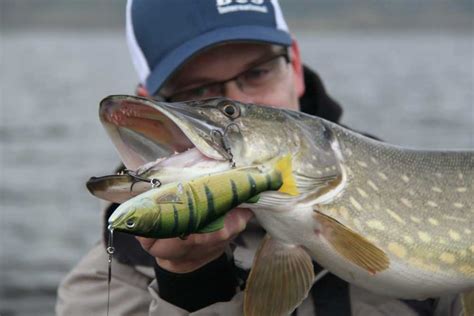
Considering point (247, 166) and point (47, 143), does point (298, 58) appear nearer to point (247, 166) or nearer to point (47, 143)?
point (247, 166)

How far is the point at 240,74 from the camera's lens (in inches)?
145

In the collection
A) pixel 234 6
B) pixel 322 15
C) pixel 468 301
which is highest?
pixel 234 6

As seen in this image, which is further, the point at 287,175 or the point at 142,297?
the point at 142,297

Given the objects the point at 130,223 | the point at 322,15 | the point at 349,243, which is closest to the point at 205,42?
the point at 349,243

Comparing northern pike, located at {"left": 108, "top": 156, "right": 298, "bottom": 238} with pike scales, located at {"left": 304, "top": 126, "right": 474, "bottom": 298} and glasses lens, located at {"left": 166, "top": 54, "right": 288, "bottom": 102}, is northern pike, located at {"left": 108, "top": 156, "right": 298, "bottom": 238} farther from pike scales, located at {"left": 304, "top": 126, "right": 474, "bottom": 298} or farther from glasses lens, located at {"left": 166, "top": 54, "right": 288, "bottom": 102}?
glasses lens, located at {"left": 166, "top": 54, "right": 288, "bottom": 102}

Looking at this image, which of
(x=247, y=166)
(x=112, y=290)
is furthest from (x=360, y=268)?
(x=112, y=290)

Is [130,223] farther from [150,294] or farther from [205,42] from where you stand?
[205,42]

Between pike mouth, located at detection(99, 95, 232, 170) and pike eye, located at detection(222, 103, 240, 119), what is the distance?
3.5 inches

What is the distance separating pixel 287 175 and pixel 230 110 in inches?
10.2

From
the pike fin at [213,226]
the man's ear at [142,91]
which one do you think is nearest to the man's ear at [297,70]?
the man's ear at [142,91]

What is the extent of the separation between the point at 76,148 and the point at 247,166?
16980mm

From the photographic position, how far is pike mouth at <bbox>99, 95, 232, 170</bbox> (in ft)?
8.14

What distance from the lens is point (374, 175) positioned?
2.87 meters

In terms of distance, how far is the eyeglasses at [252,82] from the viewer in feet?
12.1
